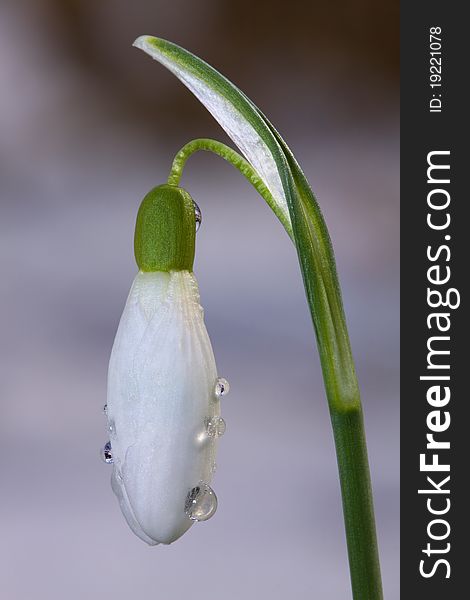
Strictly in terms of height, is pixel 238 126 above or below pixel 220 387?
above

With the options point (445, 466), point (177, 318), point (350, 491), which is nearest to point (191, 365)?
point (177, 318)

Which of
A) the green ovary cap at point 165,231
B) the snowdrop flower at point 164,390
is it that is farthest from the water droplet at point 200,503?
the green ovary cap at point 165,231

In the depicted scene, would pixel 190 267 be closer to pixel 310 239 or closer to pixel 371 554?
pixel 310 239

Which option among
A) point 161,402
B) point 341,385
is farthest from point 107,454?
point 341,385

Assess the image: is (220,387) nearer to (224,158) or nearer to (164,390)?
(164,390)

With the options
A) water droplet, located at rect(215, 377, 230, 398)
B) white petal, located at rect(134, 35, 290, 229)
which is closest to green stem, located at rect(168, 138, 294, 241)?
white petal, located at rect(134, 35, 290, 229)

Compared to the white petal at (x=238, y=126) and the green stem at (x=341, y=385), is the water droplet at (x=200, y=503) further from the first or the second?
the white petal at (x=238, y=126)
